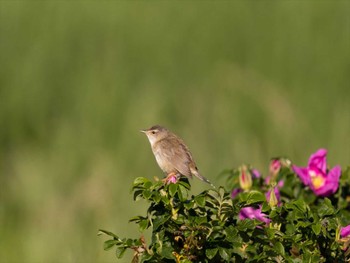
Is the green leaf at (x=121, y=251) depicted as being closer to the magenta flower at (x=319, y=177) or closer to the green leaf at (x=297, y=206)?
the green leaf at (x=297, y=206)

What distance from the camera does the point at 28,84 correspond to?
6.46m

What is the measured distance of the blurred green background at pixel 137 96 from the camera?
5.52 m

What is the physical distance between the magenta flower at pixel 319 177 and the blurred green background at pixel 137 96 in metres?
1.52

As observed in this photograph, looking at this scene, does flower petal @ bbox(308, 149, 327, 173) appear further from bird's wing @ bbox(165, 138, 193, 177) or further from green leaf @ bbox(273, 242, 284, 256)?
green leaf @ bbox(273, 242, 284, 256)

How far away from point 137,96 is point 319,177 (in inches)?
121

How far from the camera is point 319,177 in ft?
11.6

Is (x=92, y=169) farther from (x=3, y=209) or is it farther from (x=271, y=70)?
(x=271, y=70)

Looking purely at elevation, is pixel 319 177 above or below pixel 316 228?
above

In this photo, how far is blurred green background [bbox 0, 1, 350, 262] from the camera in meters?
5.52

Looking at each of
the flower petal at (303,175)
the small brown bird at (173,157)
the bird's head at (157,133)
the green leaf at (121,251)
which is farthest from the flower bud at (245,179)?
the green leaf at (121,251)

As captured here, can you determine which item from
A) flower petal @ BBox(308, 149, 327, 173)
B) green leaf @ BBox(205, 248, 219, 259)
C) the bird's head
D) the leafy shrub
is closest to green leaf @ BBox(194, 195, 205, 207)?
the leafy shrub

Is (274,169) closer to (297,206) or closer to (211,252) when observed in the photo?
(297,206)

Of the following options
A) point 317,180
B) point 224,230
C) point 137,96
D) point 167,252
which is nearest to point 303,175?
point 317,180

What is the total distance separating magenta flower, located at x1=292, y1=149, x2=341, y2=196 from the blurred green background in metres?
1.52
